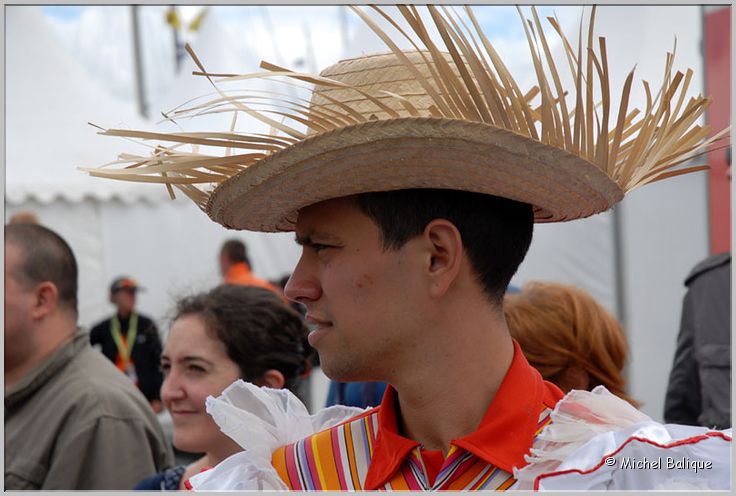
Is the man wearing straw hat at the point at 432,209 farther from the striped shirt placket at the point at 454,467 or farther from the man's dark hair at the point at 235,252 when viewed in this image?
the man's dark hair at the point at 235,252

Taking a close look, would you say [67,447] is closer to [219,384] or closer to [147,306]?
[219,384]

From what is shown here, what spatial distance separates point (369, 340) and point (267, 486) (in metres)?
0.41

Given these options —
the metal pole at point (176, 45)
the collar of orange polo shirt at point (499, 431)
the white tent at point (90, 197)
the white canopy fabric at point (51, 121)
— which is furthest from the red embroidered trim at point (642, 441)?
the metal pole at point (176, 45)

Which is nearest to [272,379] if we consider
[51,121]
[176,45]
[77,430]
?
[77,430]

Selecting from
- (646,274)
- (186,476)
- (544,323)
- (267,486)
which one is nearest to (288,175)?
(267,486)

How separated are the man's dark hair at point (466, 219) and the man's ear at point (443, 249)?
0.02 m

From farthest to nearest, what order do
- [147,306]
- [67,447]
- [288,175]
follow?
[147,306]
[67,447]
[288,175]

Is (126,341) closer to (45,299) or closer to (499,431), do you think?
(45,299)

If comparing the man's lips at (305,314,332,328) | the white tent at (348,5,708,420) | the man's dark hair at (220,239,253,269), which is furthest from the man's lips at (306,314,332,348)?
the man's dark hair at (220,239,253,269)

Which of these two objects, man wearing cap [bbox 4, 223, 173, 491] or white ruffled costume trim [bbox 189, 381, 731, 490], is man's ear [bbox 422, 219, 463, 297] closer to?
white ruffled costume trim [bbox 189, 381, 731, 490]

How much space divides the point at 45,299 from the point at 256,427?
6.15ft

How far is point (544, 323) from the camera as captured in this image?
2943mm

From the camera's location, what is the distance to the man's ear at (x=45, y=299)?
365cm

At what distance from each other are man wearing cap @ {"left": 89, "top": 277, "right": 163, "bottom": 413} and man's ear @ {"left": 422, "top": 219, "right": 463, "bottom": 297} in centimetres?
526
